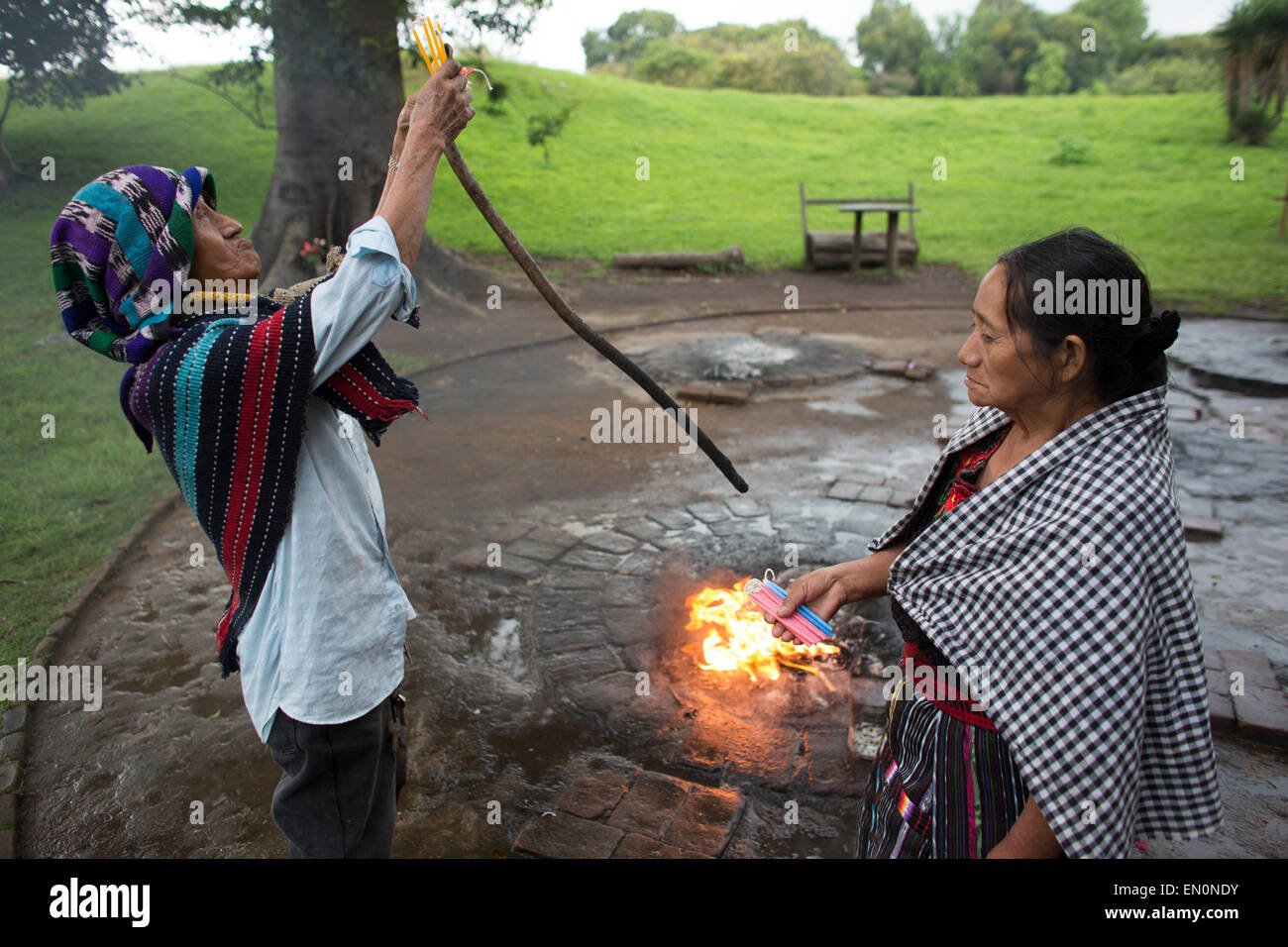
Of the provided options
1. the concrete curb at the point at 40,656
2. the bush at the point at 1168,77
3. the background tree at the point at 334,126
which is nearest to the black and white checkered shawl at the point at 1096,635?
the concrete curb at the point at 40,656

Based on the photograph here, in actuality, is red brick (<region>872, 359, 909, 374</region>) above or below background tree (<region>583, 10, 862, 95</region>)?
below

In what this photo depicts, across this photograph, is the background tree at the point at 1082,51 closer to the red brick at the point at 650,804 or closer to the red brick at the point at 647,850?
the red brick at the point at 650,804

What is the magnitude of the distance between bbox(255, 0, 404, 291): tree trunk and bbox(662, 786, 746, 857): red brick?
30.2 ft

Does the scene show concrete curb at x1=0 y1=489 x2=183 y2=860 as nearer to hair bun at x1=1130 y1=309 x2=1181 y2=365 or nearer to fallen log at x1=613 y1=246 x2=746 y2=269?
hair bun at x1=1130 y1=309 x2=1181 y2=365

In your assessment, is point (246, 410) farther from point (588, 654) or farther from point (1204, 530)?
point (1204, 530)

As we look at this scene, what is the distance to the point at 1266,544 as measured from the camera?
467 cm

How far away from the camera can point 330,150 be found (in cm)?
1055

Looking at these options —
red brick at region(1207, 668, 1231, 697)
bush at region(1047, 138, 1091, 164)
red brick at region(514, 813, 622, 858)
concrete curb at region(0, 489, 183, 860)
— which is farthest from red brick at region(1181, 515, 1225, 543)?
bush at region(1047, 138, 1091, 164)

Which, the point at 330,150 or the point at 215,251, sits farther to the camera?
the point at 330,150

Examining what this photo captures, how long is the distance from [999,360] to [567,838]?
2036 mm

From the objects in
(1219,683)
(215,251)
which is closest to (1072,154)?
(1219,683)

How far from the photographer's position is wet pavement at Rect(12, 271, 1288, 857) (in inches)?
116

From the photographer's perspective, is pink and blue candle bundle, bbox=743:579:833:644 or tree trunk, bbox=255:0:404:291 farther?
tree trunk, bbox=255:0:404:291

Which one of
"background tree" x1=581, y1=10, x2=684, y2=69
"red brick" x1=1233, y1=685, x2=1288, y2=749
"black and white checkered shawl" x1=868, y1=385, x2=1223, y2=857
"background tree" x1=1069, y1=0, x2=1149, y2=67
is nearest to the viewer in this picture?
"black and white checkered shawl" x1=868, y1=385, x2=1223, y2=857
